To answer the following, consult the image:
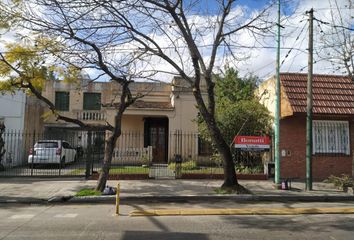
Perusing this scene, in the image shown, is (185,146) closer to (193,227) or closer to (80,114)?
(80,114)

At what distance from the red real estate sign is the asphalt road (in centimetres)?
674

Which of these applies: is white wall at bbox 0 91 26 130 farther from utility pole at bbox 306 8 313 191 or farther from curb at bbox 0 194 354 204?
utility pole at bbox 306 8 313 191

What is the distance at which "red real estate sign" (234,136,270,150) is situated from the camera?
53.3ft

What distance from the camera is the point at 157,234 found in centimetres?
760

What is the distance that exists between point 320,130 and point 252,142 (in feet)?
11.4

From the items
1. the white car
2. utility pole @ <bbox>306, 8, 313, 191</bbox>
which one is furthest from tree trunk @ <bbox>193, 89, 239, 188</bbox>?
the white car

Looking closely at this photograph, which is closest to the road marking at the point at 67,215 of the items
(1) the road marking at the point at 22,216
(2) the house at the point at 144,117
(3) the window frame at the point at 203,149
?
(1) the road marking at the point at 22,216

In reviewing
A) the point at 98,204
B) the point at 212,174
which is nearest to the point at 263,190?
the point at 212,174

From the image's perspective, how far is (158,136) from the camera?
26469mm

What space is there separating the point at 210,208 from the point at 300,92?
8404 mm

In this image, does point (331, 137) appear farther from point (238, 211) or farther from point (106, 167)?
point (106, 167)

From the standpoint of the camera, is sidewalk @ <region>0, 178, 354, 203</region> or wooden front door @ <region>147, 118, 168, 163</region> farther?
wooden front door @ <region>147, 118, 168, 163</region>

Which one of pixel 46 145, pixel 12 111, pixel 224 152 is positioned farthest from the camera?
pixel 12 111

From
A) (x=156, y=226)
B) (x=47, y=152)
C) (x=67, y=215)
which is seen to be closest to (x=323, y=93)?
(x=156, y=226)
